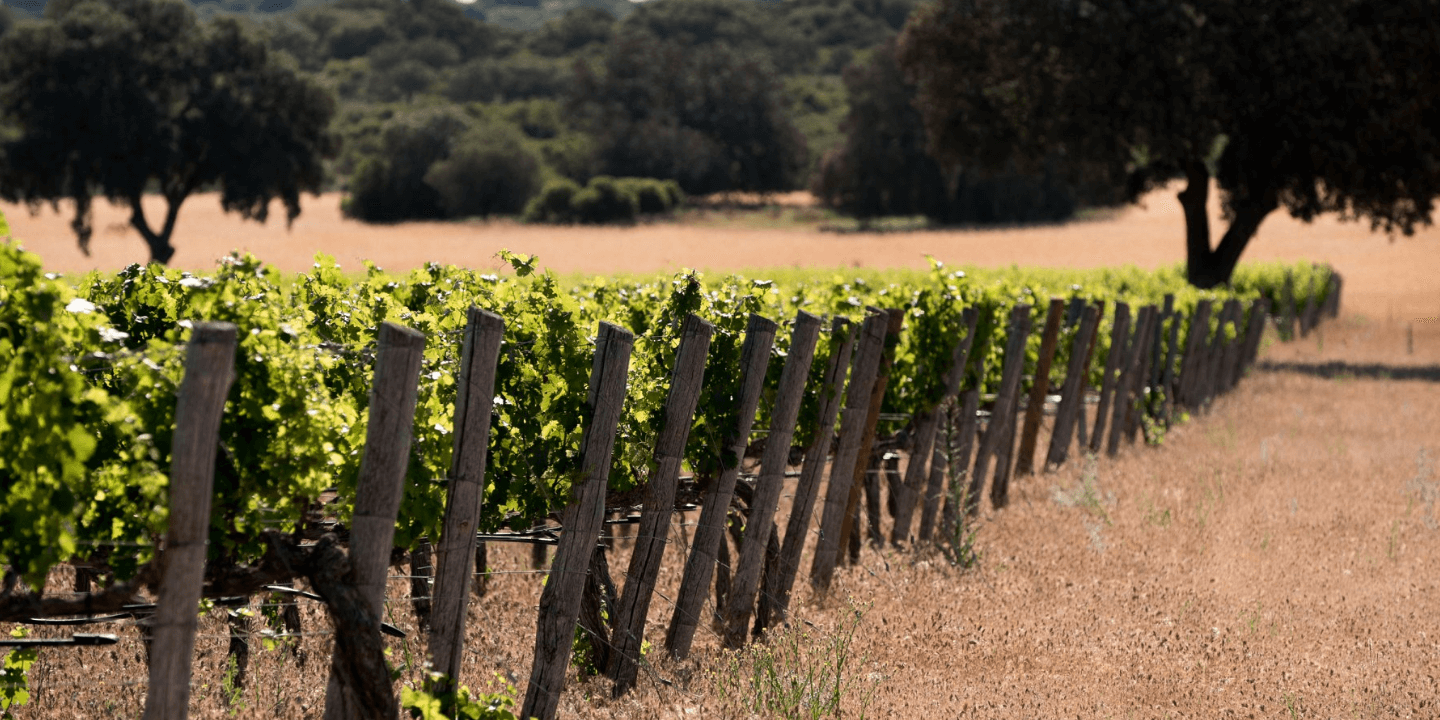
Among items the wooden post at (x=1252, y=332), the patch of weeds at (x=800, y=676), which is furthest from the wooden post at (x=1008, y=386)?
the wooden post at (x=1252, y=332)

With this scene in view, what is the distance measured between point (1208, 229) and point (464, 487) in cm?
2822

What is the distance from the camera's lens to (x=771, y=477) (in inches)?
255

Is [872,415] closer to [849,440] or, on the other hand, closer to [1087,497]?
[849,440]

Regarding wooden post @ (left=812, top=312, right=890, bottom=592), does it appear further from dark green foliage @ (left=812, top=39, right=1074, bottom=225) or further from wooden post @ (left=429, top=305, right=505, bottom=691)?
dark green foliage @ (left=812, top=39, right=1074, bottom=225)

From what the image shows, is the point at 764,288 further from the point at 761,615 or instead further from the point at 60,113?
the point at 60,113

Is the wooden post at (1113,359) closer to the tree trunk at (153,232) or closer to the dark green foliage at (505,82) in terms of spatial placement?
the tree trunk at (153,232)

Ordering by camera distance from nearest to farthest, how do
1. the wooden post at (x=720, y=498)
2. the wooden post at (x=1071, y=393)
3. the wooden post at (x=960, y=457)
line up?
the wooden post at (x=720, y=498), the wooden post at (x=960, y=457), the wooden post at (x=1071, y=393)

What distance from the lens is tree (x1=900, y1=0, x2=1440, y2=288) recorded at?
2672 centimetres

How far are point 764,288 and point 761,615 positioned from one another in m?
1.73

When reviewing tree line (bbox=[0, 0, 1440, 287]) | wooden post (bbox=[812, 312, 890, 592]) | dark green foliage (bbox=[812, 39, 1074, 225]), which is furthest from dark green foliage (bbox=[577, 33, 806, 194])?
wooden post (bbox=[812, 312, 890, 592])

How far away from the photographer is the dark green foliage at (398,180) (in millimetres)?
80250

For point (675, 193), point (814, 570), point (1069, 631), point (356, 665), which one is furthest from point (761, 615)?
point (675, 193)

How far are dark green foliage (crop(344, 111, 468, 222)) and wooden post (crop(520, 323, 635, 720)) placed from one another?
3021 inches

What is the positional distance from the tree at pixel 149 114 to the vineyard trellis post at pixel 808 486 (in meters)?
40.6
